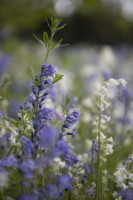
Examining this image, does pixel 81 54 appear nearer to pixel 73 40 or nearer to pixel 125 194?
pixel 73 40

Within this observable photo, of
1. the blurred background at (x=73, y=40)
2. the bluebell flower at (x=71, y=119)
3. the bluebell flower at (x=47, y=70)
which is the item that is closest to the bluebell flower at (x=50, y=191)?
the bluebell flower at (x=71, y=119)

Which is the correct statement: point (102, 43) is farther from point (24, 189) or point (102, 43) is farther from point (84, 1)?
point (24, 189)

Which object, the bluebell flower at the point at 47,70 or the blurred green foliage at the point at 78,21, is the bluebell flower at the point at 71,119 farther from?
the blurred green foliage at the point at 78,21

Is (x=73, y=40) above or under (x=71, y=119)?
above

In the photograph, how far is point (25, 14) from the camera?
22.4ft

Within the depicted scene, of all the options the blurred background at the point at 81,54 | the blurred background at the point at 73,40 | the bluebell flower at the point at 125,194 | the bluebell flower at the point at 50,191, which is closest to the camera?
the bluebell flower at the point at 50,191

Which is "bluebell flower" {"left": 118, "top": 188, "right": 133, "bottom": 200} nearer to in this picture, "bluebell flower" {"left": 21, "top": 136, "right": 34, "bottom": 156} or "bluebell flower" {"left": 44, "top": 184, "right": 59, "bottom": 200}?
"bluebell flower" {"left": 44, "top": 184, "right": 59, "bottom": 200}

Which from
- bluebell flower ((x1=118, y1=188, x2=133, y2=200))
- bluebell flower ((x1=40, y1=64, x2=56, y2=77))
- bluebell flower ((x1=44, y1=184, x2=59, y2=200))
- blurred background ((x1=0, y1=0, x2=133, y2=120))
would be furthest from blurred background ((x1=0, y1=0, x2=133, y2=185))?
bluebell flower ((x1=44, y1=184, x2=59, y2=200))

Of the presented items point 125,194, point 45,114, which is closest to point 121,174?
point 125,194

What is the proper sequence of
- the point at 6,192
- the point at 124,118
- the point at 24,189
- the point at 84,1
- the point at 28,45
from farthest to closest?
the point at 28,45 < the point at 84,1 < the point at 124,118 < the point at 6,192 < the point at 24,189

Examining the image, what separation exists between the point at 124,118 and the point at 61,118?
88.7 inches

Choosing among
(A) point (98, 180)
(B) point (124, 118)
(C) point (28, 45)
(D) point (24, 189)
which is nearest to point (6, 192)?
(D) point (24, 189)

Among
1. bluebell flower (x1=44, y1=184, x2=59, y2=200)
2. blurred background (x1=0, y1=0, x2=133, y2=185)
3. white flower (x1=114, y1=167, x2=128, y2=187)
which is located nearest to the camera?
bluebell flower (x1=44, y1=184, x2=59, y2=200)

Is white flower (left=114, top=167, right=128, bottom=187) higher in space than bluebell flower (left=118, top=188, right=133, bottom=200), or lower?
higher
